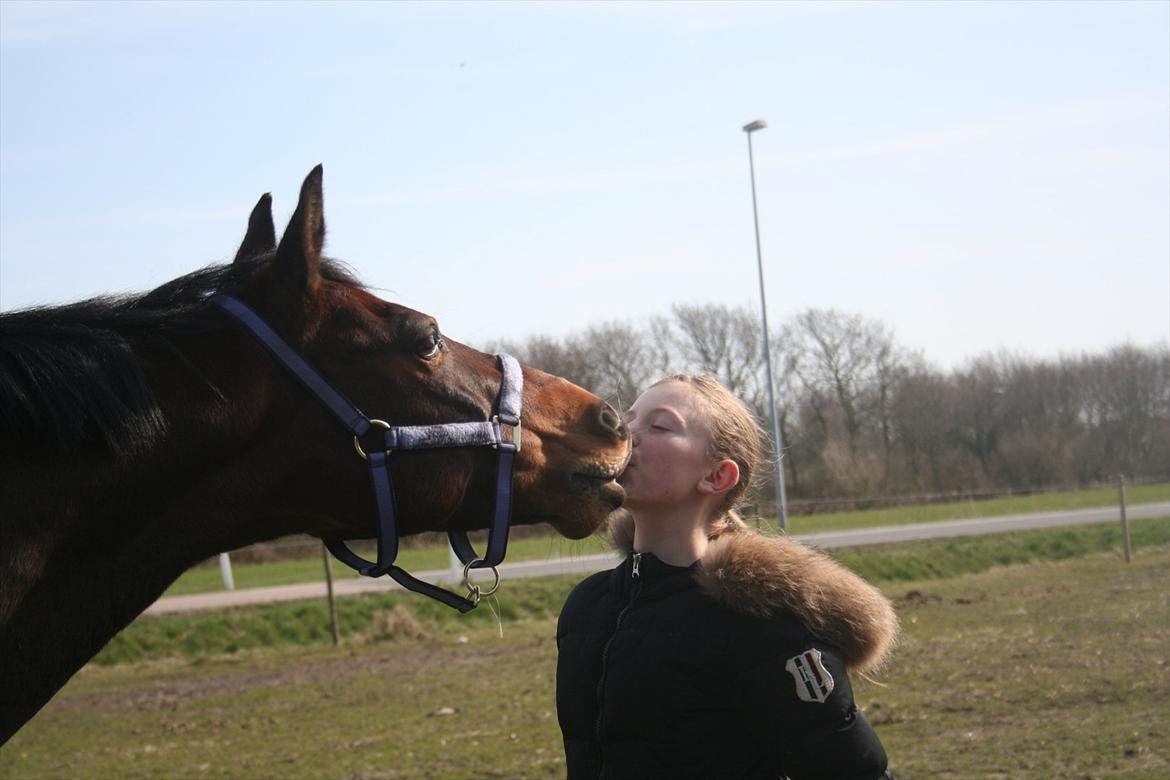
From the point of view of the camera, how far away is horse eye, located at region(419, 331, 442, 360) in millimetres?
2666

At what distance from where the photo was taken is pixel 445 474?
8.74 feet

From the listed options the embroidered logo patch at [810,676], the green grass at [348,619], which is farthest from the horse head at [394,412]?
the green grass at [348,619]

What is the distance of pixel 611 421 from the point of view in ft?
9.23

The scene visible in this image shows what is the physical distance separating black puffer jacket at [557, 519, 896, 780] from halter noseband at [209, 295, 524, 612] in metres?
0.40

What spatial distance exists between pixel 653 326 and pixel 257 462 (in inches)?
1458

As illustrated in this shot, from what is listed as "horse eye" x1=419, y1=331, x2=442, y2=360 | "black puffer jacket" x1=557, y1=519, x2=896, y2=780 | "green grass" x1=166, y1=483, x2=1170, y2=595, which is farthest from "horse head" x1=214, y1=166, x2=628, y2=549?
"green grass" x1=166, y1=483, x2=1170, y2=595

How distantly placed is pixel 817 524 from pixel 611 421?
26670 millimetres

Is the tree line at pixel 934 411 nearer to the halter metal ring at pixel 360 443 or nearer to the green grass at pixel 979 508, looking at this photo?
the green grass at pixel 979 508

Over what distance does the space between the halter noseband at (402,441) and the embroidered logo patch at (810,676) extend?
72 centimetres

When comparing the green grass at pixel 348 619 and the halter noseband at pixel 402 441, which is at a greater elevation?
the halter noseband at pixel 402 441

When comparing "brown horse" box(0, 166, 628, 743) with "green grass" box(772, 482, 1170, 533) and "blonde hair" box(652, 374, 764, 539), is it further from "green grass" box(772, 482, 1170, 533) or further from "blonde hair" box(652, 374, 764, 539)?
"green grass" box(772, 482, 1170, 533)

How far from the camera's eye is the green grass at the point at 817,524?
22281mm

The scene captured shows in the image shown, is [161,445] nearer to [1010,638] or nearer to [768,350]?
[1010,638]

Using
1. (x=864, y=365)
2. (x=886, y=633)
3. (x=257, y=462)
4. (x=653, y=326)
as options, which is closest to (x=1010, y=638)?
(x=886, y=633)
